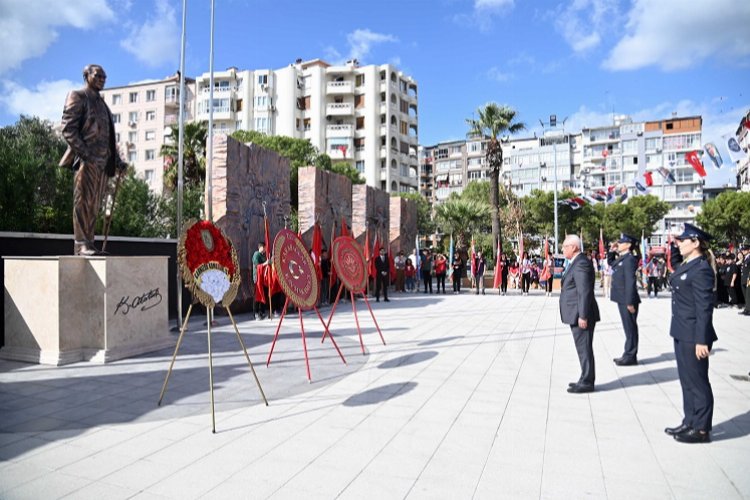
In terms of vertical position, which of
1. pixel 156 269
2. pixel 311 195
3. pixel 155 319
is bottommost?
pixel 155 319

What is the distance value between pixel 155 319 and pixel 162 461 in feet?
16.0

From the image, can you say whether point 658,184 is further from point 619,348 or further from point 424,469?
point 424,469

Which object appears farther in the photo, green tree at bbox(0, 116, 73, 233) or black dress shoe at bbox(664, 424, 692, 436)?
green tree at bbox(0, 116, 73, 233)

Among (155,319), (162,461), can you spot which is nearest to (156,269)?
(155,319)

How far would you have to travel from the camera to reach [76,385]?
603cm

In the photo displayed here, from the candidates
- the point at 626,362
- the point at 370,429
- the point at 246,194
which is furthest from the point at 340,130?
the point at 370,429

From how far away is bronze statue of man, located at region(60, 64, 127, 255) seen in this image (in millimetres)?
7707

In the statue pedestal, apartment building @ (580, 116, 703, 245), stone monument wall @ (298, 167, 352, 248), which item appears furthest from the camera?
apartment building @ (580, 116, 703, 245)

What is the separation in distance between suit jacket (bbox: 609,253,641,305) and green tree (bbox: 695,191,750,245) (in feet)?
164

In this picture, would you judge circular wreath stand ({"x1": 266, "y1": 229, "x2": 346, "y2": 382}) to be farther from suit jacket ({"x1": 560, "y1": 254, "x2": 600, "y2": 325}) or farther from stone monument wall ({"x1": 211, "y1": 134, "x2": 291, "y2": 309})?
stone monument wall ({"x1": 211, "y1": 134, "x2": 291, "y2": 309})

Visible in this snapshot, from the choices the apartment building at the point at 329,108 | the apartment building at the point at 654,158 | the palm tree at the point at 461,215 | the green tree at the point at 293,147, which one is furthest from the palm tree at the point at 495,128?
the apartment building at the point at 654,158

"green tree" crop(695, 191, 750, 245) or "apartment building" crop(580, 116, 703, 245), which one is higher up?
"apartment building" crop(580, 116, 703, 245)
